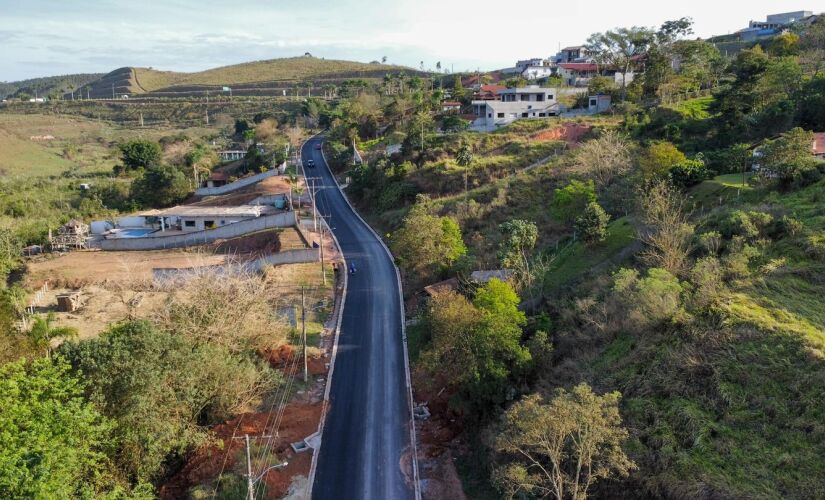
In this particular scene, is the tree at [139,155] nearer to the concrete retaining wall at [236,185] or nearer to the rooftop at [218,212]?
the concrete retaining wall at [236,185]

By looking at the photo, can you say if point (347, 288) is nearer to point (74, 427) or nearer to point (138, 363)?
point (138, 363)

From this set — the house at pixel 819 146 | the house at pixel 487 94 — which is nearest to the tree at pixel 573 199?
the house at pixel 819 146

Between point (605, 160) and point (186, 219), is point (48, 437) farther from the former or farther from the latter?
point (186, 219)

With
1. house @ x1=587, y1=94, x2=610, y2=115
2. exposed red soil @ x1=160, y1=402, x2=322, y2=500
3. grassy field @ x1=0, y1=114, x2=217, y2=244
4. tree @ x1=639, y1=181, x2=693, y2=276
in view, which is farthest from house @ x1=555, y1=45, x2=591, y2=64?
exposed red soil @ x1=160, y1=402, x2=322, y2=500

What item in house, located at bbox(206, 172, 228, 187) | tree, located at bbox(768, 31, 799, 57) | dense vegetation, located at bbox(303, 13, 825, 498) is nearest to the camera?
dense vegetation, located at bbox(303, 13, 825, 498)

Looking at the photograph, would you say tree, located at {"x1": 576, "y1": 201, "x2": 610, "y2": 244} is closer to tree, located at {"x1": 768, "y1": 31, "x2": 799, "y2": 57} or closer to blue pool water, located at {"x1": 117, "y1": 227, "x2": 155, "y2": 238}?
blue pool water, located at {"x1": 117, "y1": 227, "x2": 155, "y2": 238}

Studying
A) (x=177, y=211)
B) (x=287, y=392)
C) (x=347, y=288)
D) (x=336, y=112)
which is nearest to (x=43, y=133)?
(x=336, y=112)
